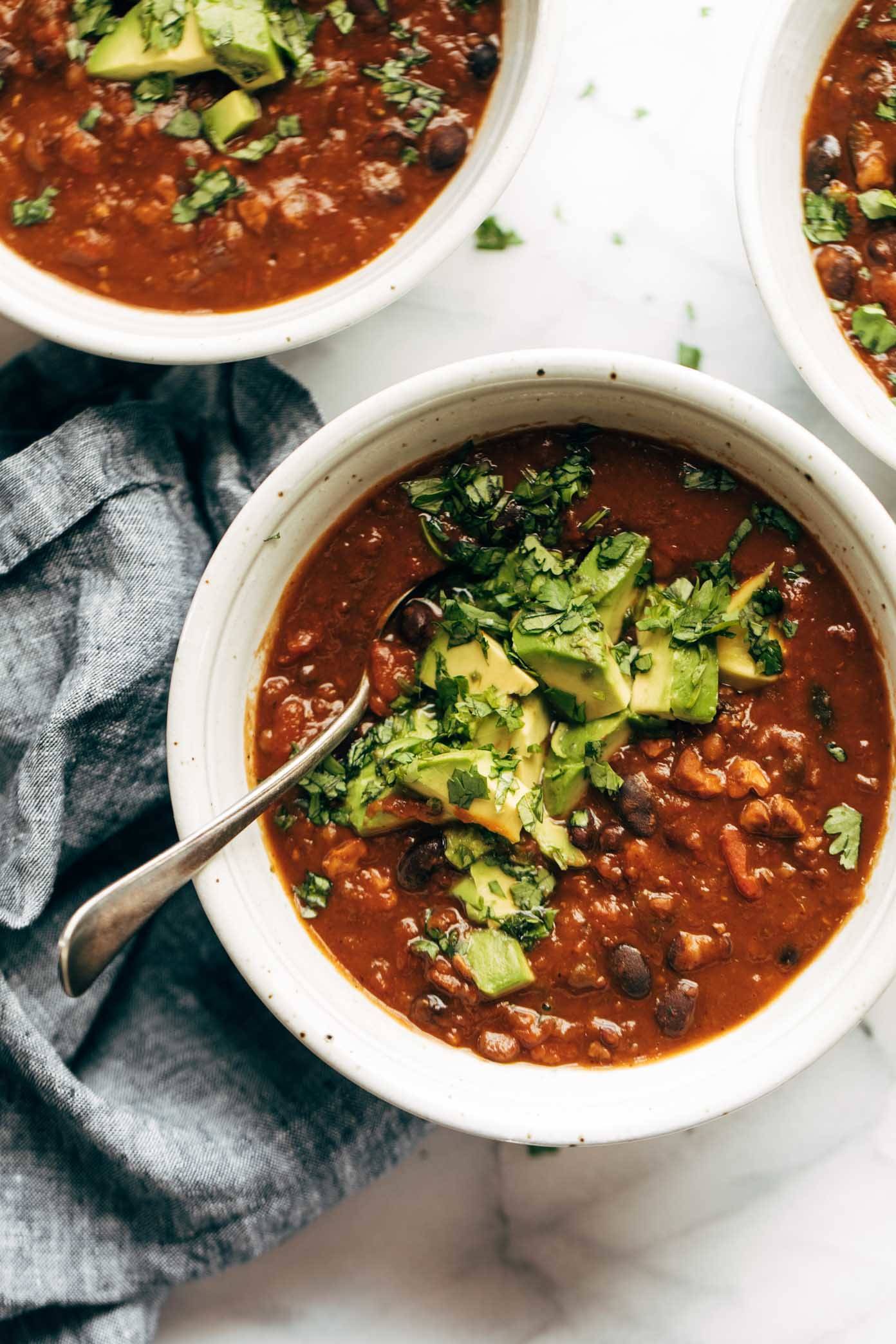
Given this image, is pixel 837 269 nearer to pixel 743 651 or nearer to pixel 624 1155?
pixel 743 651

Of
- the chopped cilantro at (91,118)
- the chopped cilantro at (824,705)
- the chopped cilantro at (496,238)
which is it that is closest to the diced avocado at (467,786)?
the chopped cilantro at (824,705)

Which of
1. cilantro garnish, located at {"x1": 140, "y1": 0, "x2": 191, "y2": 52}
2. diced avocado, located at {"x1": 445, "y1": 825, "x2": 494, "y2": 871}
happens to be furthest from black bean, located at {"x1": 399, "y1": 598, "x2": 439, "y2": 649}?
cilantro garnish, located at {"x1": 140, "y1": 0, "x2": 191, "y2": 52}

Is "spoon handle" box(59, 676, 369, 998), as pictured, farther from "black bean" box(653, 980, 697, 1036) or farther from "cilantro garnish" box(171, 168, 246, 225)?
"cilantro garnish" box(171, 168, 246, 225)

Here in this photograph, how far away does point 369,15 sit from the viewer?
259 cm

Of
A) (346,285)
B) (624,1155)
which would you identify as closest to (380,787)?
(346,285)

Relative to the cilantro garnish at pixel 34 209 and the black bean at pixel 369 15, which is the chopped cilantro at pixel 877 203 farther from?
the cilantro garnish at pixel 34 209

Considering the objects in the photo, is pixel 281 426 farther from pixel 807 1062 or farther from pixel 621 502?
pixel 807 1062

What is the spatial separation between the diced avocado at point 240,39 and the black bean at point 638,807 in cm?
166

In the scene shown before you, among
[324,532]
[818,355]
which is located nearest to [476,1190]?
[324,532]

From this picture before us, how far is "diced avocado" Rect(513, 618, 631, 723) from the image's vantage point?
7.28 feet

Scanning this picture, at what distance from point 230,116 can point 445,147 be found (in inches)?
18.2

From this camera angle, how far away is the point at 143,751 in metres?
2.70

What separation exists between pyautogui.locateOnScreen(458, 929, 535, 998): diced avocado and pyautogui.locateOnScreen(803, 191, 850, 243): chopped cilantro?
5.28 feet

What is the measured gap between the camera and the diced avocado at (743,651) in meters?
2.28
